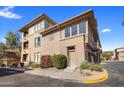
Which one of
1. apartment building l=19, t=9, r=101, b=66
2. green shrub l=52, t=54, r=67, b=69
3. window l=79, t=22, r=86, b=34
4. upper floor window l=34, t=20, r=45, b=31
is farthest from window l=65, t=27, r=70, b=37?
upper floor window l=34, t=20, r=45, b=31

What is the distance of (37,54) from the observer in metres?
26.7

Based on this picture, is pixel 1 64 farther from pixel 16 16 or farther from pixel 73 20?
pixel 73 20

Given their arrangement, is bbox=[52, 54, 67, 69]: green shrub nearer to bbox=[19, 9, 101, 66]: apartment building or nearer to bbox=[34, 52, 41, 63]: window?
bbox=[19, 9, 101, 66]: apartment building

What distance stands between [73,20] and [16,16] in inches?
294

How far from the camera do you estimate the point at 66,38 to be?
19.3 meters

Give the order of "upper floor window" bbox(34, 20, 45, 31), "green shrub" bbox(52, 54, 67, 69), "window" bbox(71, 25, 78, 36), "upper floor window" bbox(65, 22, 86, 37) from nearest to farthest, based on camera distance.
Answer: "green shrub" bbox(52, 54, 67, 69) < "upper floor window" bbox(65, 22, 86, 37) < "window" bbox(71, 25, 78, 36) < "upper floor window" bbox(34, 20, 45, 31)

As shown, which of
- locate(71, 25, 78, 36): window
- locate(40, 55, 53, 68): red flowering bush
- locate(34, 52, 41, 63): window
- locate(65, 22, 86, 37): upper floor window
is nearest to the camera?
locate(65, 22, 86, 37): upper floor window

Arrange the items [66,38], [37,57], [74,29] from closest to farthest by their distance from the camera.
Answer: [74,29], [66,38], [37,57]

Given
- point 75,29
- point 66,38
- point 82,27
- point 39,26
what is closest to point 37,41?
point 39,26

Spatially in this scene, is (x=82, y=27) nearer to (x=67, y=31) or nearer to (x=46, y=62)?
(x=67, y=31)

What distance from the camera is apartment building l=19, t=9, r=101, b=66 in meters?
17.5
